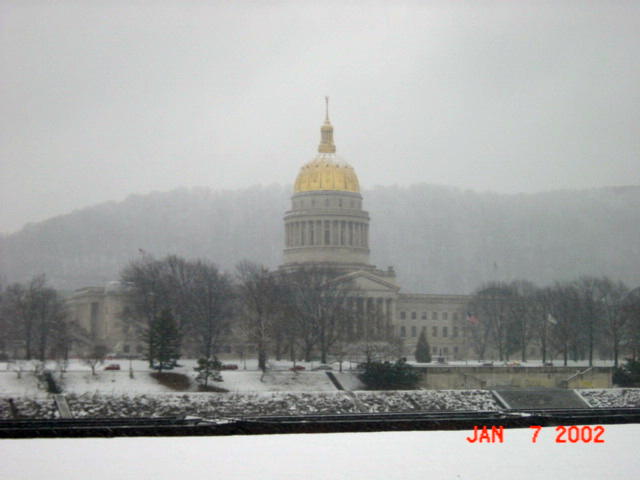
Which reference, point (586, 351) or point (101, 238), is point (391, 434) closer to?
point (586, 351)

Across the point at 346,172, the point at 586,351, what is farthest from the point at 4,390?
the point at 346,172

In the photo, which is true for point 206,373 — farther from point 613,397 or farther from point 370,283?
point 370,283

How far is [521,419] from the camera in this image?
179 ft

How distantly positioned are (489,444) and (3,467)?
17.5 metres

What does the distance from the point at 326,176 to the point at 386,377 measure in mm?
63704

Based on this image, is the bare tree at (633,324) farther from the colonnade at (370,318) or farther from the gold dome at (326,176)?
the gold dome at (326,176)

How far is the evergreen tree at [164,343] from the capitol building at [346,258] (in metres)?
41.6

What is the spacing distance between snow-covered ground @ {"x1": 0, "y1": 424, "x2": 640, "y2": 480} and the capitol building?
73047 mm

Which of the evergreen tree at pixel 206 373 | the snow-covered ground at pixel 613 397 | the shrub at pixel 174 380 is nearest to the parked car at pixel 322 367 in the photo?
the evergreen tree at pixel 206 373

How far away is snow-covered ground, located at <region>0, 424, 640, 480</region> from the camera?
125 ft

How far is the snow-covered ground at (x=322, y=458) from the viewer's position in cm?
3809

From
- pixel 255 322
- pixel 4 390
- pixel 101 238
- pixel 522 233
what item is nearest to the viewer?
pixel 4 390

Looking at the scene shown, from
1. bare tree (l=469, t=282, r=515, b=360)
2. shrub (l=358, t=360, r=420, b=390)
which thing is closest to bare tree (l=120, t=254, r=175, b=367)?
shrub (l=358, t=360, r=420, b=390)

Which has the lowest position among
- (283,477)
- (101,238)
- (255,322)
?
(283,477)
